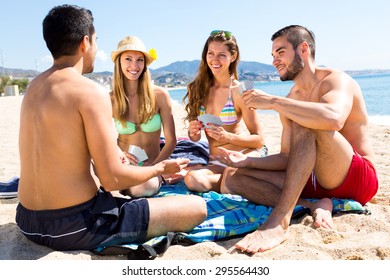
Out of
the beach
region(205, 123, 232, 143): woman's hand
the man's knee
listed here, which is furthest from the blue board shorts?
region(205, 123, 232, 143): woman's hand

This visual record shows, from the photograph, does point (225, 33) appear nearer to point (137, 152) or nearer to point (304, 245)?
point (137, 152)

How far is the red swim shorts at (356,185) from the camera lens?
12.2ft

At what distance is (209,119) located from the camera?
188 inches

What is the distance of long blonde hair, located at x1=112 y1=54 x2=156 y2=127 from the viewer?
505 cm

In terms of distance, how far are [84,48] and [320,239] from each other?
2.34 meters

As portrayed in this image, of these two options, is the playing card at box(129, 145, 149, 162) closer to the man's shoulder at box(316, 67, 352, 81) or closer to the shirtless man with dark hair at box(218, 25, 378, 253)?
the shirtless man with dark hair at box(218, 25, 378, 253)

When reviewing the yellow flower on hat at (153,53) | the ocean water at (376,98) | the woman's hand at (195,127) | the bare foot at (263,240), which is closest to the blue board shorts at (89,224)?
the bare foot at (263,240)

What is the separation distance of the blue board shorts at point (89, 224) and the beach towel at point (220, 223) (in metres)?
0.10

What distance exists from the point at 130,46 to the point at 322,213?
2.91m

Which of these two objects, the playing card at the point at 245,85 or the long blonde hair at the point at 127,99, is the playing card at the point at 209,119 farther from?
the playing card at the point at 245,85

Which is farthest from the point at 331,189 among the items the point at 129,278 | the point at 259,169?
the point at 129,278

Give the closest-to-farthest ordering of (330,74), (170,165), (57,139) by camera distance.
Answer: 1. (57,139)
2. (170,165)
3. (330,74)

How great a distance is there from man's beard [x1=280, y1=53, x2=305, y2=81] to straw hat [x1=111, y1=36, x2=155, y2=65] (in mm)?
1763

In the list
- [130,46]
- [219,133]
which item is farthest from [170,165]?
[130,46]
